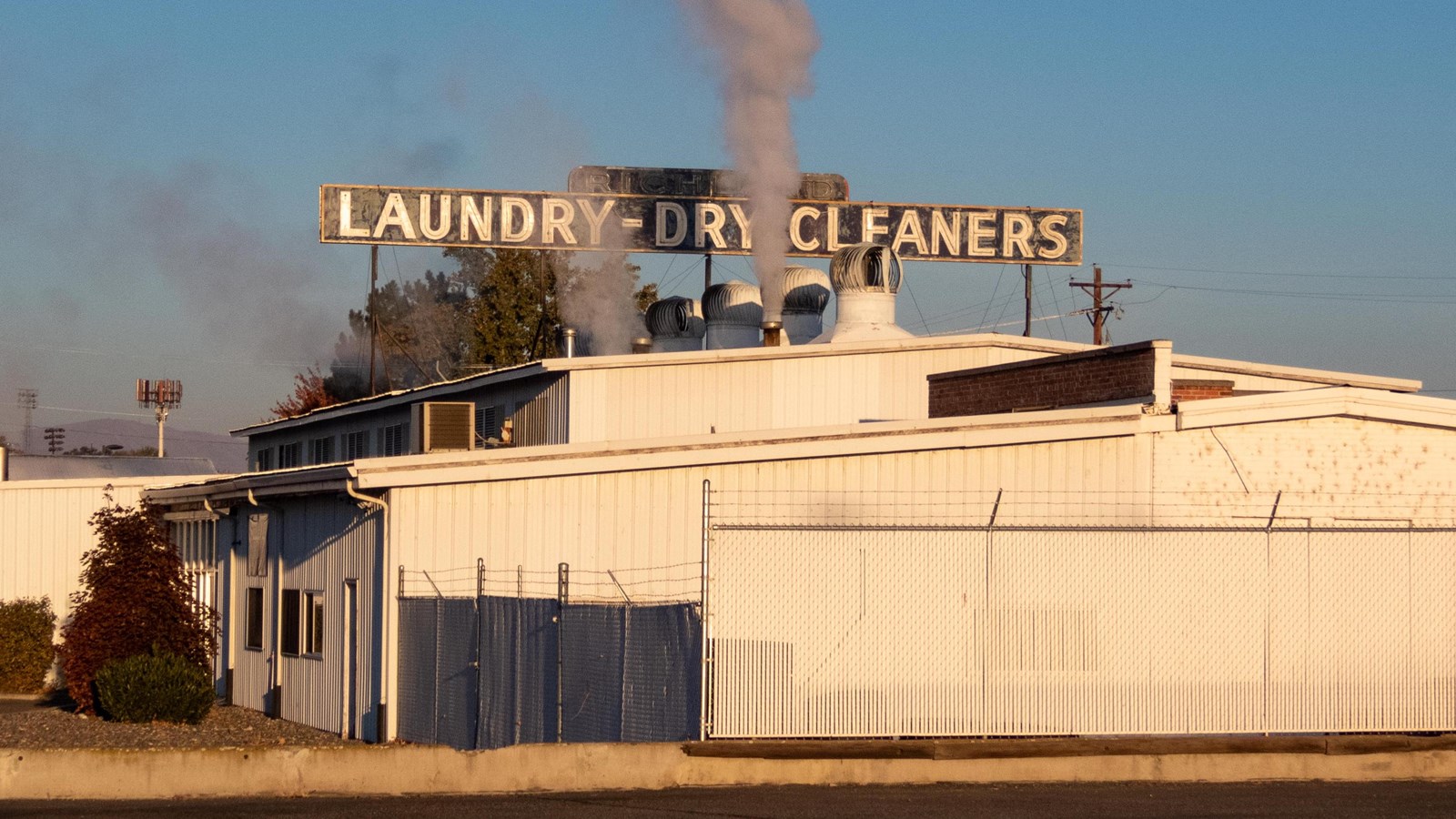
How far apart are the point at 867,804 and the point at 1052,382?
11631 millimetres

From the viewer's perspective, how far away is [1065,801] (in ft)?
51.1

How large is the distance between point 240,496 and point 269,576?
135 cm

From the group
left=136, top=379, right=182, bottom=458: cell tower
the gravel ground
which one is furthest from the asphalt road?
left=136, top=379, right=182, bottom=458: cell tower

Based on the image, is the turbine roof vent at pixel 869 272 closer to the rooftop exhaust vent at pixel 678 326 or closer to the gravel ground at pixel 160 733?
the rooftop exhaust vent at pixel 678 326

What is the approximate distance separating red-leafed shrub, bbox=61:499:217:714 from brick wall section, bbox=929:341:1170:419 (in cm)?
1270

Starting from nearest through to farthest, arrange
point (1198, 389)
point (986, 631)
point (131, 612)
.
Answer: point (986, 631) < point (1198, 389) < point (131, 612)

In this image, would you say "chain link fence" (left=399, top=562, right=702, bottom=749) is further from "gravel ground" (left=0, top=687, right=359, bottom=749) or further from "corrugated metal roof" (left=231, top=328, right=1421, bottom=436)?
"corrugated metal roof" (left=231, top=328, right=1421, bottom=436)

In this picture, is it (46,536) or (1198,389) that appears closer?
(1198,389)

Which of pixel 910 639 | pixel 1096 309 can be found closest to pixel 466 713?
pixel 910 639

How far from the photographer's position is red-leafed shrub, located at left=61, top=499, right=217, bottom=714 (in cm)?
2762

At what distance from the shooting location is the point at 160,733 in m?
24.0

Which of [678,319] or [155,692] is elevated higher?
[678,319]

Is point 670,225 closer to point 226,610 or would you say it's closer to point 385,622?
point 226,610

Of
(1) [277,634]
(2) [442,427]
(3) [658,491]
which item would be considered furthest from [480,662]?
(2) [442,427]
